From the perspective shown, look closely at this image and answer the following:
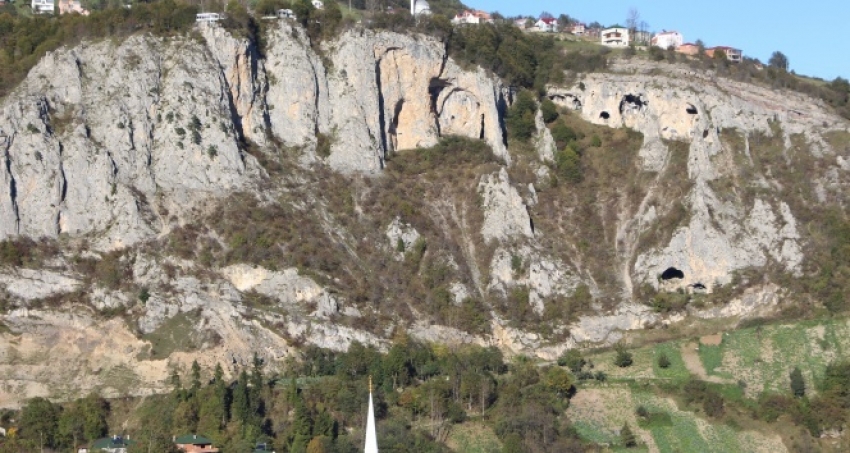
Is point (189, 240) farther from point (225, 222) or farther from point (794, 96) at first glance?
point (794, 96)

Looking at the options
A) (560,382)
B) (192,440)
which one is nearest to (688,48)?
(560,382)

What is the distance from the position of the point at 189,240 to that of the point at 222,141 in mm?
7537

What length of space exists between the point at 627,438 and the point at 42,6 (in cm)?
5777

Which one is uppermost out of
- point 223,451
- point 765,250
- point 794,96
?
point 794,96

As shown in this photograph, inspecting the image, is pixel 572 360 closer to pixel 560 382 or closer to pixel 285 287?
pixel 560 382

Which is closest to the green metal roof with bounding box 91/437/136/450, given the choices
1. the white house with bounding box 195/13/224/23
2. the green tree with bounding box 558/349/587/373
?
the green tree with bounding box 558/349/587/373

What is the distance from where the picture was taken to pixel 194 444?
8688cm

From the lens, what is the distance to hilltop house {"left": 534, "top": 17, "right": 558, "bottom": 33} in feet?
482

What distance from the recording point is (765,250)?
106375 mm

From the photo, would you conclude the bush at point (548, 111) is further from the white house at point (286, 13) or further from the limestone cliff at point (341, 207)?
the white house at point (286, 13)

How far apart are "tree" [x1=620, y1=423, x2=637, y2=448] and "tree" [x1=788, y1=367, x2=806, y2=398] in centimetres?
935

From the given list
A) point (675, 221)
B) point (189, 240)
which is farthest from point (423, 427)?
point (675, 221)

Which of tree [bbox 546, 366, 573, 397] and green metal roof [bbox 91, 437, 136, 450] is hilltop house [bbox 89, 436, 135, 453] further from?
tree [bbox 546, 366, 573, 397]

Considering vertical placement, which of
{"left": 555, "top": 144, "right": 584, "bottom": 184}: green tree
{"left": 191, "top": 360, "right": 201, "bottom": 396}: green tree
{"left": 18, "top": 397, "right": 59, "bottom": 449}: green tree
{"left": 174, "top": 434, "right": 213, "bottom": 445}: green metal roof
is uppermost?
{"left": 555, "top": 144, "right": 584, "bottom": 184}: green tree
